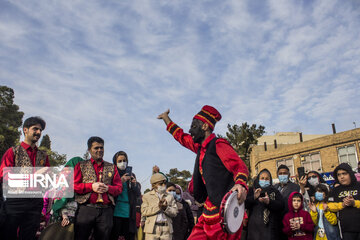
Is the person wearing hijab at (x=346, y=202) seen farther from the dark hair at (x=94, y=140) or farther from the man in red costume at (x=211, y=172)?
the dark hair at (x=94, y=140)

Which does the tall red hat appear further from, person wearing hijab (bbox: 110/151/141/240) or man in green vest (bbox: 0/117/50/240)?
person wearing hijab (bbox: 110/151/141/240)

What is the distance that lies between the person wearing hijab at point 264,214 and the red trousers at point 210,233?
8.27ft

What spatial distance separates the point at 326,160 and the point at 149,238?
31.9 meters

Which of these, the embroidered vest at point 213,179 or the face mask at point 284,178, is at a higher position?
the face mask at point 284,178

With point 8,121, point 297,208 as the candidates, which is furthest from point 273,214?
point 8,121

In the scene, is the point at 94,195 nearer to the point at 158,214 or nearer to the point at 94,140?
the point at 94,140

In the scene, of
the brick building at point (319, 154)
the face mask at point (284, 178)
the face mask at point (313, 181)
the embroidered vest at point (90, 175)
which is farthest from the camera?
the brick building at point (319, 154)

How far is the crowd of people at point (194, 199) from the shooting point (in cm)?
378

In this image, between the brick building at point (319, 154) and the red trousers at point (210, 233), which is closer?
the red trousers at point (210, 233)

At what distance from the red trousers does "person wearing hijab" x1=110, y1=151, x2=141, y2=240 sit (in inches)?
121

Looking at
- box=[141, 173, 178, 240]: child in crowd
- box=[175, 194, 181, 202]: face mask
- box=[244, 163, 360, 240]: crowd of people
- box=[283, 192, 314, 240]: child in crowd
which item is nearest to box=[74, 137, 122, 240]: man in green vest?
box=[141, 173, 178, 240]: child in crowd

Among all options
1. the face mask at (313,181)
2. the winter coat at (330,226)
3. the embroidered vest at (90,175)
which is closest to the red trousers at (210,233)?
the embroidered vest at (90,175)

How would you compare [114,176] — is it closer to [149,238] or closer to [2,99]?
[149,238]

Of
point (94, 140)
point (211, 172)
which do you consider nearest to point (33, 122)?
point (94, 140)
